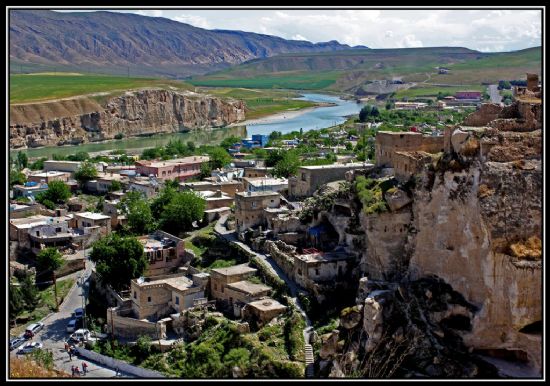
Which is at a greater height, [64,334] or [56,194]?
[56,194]

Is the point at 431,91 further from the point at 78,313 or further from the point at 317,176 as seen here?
the point at 78,313

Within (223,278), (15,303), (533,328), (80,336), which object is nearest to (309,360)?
(223,278)

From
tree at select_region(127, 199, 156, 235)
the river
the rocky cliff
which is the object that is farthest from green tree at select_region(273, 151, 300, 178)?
the river

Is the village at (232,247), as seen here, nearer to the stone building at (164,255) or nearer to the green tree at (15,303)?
the stone building at (164,255)

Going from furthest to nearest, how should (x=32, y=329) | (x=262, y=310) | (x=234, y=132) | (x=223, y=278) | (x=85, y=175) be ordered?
(x=234, y=132), (x=85, y=175), (x=32, y=329), (x=223, y=278), (x=262, y=310)

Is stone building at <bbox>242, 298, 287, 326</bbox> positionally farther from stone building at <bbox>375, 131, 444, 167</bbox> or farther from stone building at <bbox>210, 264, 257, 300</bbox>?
stone building at <bbox>375, 131, 444, 167</bbox>

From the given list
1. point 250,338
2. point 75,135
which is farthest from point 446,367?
point 75,135

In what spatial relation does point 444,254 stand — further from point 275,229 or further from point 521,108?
point 275,229
